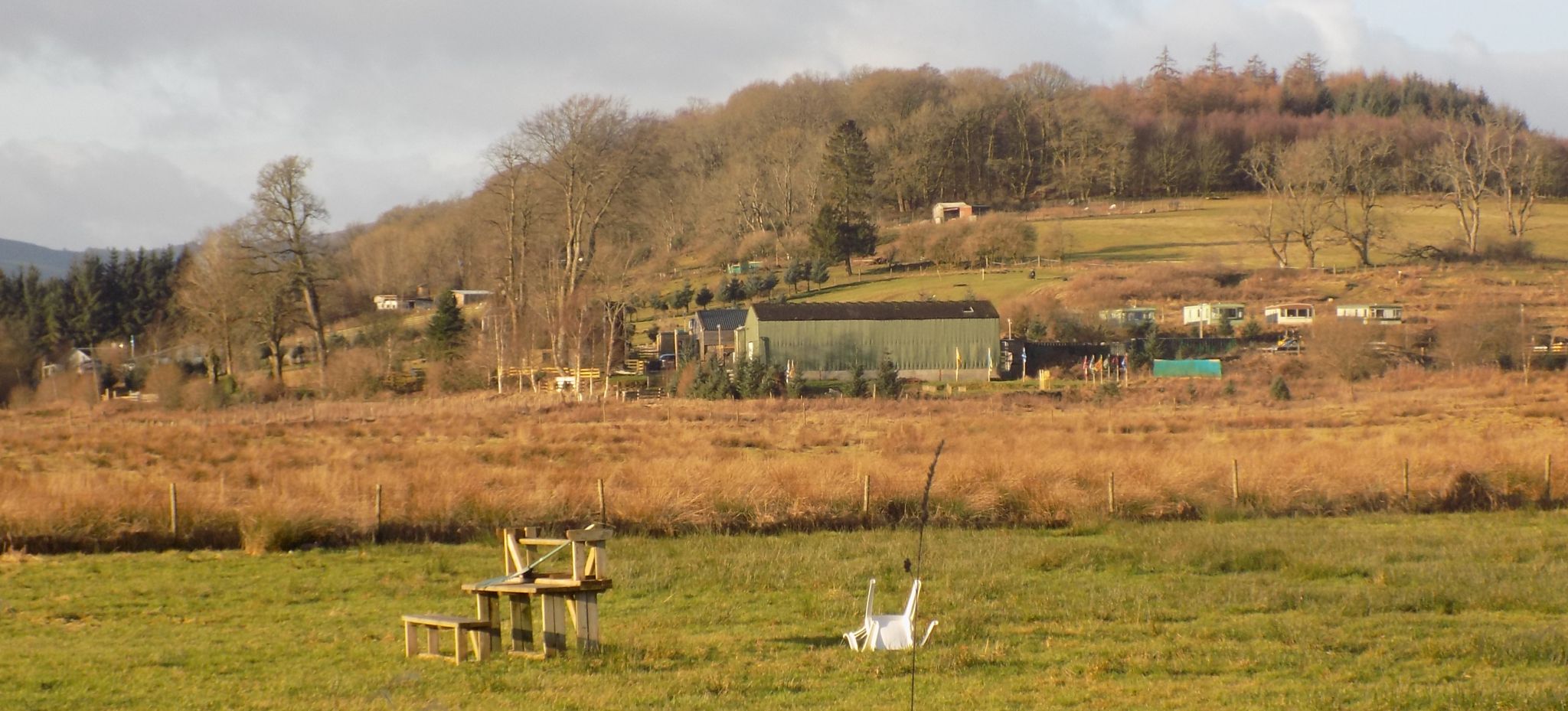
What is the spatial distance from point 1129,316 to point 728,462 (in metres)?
46.7

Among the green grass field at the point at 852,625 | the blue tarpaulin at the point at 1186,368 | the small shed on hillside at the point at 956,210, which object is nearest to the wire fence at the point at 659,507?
the green grass field at the point at 852,625

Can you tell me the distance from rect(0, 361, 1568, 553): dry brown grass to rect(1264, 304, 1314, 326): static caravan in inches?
705

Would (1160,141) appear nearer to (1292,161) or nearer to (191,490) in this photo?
(1292,161)

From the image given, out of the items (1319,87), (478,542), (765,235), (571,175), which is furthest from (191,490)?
(1319,87)

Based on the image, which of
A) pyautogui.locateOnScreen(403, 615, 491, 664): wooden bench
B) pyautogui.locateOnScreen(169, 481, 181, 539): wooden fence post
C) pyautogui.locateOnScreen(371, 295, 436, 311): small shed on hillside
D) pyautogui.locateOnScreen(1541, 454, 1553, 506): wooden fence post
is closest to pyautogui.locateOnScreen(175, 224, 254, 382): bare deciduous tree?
pyautogui.locateOnScreen(371, 295, 436, 311): small shed on hillside

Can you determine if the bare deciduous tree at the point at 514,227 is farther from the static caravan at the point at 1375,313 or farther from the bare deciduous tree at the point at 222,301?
the static caravan at the point at 1375,313

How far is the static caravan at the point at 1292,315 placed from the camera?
67.4 metres

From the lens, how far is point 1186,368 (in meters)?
59.4

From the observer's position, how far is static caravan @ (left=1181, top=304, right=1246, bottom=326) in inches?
2667

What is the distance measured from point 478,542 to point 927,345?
44079 millimetres

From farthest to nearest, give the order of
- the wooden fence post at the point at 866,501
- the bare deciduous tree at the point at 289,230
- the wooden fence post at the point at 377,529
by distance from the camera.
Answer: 1. the bare deciduous tree at the point at 289,230
2. the wooden fence post at the point at 866,501
3. the wooden fence post at the point at 377,529

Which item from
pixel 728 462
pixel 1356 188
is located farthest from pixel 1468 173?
pixel 728 462

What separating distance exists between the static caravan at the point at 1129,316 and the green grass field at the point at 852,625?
48.2 m

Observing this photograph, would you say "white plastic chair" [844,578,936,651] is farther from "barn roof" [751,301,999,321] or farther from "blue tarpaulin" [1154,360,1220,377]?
"barn roof" [751,301,999,321]
